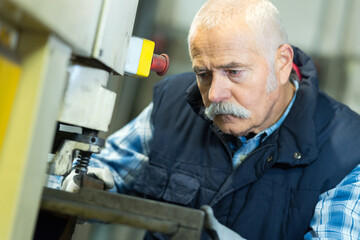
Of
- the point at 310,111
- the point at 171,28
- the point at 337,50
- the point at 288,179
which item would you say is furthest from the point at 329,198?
the point at 171,28

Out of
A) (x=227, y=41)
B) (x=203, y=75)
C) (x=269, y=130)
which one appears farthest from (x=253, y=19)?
(x=269, y=130)

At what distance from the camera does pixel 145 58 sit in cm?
91

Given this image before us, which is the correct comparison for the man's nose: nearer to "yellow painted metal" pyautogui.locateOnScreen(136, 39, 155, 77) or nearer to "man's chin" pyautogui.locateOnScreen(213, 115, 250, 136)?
"man's chin" pyautogui.locateOnScreen(213, 115, 250, 136)

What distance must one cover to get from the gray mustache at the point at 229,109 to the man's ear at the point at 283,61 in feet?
0.63

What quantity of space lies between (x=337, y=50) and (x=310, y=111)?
1.49 metres

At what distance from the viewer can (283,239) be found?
1.34 metres

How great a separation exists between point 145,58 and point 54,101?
1.12 feet

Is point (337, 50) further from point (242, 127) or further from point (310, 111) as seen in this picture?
point (242, 127)

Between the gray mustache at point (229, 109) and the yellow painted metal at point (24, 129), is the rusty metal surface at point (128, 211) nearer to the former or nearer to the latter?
the yellow painted metal at point (24, 129)

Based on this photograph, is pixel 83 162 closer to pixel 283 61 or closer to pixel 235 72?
pixel 235 72

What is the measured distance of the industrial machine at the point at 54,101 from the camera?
546 millimetres

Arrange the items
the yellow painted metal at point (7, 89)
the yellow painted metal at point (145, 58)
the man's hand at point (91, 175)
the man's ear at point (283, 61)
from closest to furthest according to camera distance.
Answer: the yellow painted metal at point (7, 89) → the yellow painted metal at point (145, 58) → the man's hand at point (91, 175) → the man's ear at point (283, 61)

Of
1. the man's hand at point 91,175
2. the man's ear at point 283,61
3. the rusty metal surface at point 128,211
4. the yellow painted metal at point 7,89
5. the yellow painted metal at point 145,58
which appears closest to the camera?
the yellow painted metal at point 7,89

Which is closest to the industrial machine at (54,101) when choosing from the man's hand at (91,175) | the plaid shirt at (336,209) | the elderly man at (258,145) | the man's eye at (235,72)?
the man's hand at (91,175)
